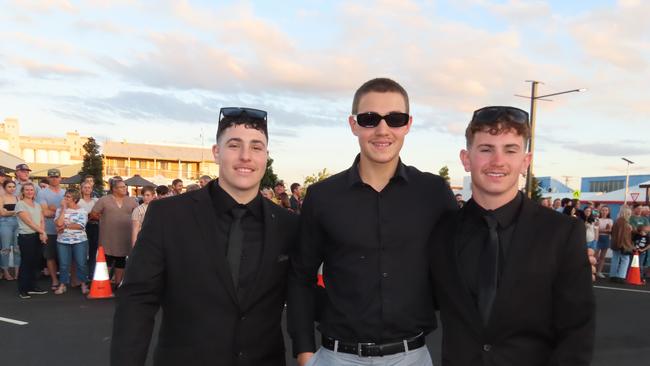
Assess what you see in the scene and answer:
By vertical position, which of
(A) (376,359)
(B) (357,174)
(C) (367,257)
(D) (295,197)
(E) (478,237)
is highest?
(B) (357,174)

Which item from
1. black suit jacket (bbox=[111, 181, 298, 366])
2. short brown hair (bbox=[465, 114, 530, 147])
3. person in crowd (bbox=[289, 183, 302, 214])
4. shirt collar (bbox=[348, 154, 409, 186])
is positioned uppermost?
short brown hair (bbox=[465, 114, 530, 147])

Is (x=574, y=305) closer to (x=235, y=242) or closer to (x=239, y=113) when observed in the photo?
(x=235, y=242)

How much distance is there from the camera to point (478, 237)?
6.84ft

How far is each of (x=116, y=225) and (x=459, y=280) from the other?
7.05 m

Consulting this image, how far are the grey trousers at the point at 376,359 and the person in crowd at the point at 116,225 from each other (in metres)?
6.39

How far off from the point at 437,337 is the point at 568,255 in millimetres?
4247

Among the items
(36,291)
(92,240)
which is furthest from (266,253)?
(92,240)

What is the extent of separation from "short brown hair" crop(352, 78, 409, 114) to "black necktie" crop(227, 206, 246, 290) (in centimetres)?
83

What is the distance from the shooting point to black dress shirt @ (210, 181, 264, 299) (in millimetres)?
2270

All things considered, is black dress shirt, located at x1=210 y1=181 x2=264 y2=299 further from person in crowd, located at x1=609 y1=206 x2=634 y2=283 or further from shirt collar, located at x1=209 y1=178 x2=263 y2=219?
person in crowd, located at x1=609 y1=206 x2=634 y2=283

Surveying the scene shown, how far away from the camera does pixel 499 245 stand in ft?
6.61

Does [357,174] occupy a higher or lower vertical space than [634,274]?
higher

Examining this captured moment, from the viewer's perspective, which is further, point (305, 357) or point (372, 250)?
point (305, 357)

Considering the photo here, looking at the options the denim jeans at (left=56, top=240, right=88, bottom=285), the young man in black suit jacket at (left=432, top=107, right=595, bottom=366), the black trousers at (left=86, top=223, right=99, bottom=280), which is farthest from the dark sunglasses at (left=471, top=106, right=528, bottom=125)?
the black trousers at (left=86, top=223, right=99, bottom=280)
